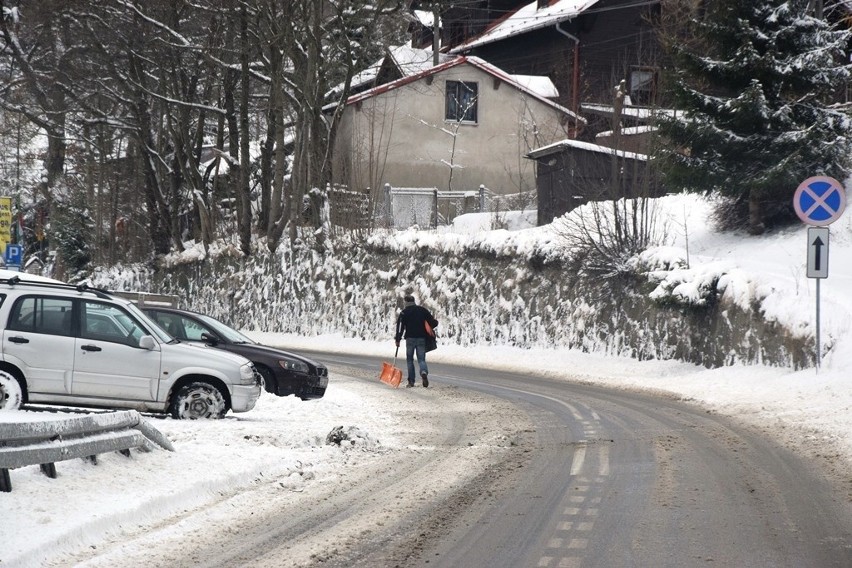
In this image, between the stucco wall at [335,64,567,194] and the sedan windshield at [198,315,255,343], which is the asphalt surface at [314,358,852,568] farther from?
the stucco wall at [335,64,567,194]

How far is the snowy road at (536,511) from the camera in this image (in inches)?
279

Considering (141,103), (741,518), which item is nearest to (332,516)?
(741,518)

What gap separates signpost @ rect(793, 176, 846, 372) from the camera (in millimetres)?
16547

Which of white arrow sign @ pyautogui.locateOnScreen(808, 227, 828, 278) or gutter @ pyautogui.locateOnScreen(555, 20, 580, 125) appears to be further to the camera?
gutter @ pyautogui.locateOnScreen(555, 20, 580, 125)

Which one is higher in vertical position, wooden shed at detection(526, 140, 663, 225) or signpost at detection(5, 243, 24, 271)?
wooden shed at detection(526, 140, 663, 225)

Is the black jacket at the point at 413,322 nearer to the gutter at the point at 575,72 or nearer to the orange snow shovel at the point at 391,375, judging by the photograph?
the orange snow shovel at the point at 391,375

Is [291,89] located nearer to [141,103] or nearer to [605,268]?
[141,103]

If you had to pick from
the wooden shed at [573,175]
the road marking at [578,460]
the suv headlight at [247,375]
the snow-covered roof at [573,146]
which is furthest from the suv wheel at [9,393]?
the snow-covered roof at [573,146]

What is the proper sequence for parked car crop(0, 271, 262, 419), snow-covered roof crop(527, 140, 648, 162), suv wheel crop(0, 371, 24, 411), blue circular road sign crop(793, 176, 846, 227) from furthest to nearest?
1. snow-covered roof crop(527, 140, 648, 162)
2. blue circular road sign crop(793, 176, 846, 227)
3. parked car crop(0, 271, 262, 419)
4. suv wheel crop(0, 371, 24, 411)

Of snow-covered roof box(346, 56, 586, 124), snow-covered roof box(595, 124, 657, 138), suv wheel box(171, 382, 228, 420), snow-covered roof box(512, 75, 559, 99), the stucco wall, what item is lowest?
suv wheel box(171, 382, 228, 420)

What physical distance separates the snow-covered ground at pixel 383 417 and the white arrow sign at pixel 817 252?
1.25 meters

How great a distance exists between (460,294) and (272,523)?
2264 centimetres

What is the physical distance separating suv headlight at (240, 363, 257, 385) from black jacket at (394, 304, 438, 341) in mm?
6866

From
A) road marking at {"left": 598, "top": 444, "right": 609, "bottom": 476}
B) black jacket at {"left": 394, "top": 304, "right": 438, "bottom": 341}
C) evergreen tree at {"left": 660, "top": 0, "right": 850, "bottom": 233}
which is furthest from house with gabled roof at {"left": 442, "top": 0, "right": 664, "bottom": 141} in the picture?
road marking at {"left": 598, "top": 444, "right": 609, "bottom": 476}
